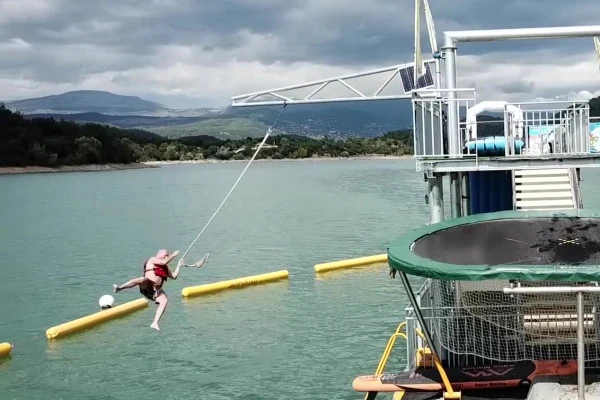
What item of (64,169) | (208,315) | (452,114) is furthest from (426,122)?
(64,169)

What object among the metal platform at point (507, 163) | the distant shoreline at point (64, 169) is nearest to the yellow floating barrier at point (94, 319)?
the metal platform at point (507, 163)

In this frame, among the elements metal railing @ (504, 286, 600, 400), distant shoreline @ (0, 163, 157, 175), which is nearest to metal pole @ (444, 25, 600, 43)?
metal railing @ (504, 286, 600, 400)

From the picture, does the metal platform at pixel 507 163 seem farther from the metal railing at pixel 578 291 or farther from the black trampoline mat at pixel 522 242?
the metal railing at pixel 578 291

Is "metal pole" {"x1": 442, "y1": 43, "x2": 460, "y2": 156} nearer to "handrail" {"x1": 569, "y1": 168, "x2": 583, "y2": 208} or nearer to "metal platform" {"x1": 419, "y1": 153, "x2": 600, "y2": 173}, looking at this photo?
"metal platform" {"x1": 419, "y1": 153, "x2": 600, "y2": 173}

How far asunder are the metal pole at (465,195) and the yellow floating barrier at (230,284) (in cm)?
1205

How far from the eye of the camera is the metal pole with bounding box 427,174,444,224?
11352mm

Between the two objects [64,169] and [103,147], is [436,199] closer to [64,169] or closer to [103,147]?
[64,169]

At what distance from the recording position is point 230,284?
24.1 m

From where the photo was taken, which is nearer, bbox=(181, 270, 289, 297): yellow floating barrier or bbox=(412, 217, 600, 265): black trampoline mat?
bbox=(412, 217, 600, 265): black trampoline mat

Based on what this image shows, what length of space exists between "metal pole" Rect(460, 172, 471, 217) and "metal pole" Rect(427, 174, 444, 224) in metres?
1.46

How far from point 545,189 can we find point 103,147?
144830 millimetres

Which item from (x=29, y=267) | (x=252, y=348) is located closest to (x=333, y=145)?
(x=29, y=267)

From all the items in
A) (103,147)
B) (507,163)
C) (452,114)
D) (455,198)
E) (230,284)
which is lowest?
(230,284)

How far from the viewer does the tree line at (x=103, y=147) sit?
5256 inches
